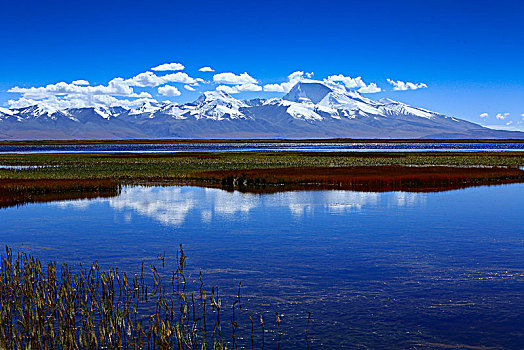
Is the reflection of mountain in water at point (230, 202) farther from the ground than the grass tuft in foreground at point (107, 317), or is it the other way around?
the reflection of mountain in water at point (230, 202)


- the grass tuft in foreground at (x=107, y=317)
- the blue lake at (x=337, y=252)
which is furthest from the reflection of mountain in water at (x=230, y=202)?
the grass tuft in foreground at (x=107, y=317)

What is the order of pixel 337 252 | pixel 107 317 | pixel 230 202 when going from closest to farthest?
pixel 107 317 → pixel 337 252 → pixel 230 202

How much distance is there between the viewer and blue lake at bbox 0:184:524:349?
43.9 ft

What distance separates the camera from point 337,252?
2084cm

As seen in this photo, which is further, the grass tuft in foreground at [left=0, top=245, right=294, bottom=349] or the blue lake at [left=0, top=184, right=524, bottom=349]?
the blue lake at [left=0, top=184, right=524, bottom=349]

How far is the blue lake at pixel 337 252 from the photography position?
527 inches

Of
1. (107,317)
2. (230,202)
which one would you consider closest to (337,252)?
(107,317)

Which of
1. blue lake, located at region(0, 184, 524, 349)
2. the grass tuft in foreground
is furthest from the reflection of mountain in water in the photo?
the grass tuft in foreground

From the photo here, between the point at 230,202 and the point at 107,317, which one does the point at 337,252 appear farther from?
the point at 230,202

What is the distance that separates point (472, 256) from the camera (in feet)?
65.9

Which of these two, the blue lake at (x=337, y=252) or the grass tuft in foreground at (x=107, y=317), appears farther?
the blue lake at (x=337, y=252)

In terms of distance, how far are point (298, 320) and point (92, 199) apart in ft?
93.5

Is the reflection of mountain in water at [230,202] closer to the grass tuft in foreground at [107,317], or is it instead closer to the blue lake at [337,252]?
the blue lake at [337,252]

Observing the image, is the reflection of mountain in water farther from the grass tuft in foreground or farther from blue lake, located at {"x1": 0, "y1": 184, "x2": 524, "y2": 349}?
the grass tuft in foreground
